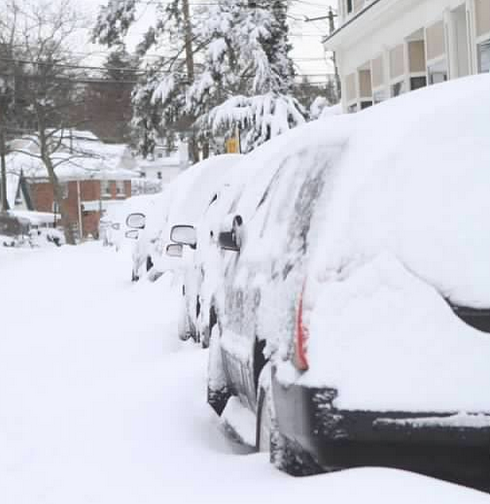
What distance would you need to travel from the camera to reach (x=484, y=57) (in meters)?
19.9

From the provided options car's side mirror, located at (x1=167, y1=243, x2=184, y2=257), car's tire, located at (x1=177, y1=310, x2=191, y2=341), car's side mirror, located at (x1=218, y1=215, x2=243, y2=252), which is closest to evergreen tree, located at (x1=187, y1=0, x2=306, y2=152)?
car's side mirror, located at (x1=167, y1=243, x2=184, y2=257)

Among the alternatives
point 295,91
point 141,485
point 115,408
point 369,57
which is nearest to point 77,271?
point 369,57

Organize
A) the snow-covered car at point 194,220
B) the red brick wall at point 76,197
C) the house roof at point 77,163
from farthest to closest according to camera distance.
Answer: the red brick wall at point 76,197, the house roof at point 77,163, the snow-covered car at point 194,220

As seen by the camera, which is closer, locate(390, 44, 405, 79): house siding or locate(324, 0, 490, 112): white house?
locate(324, 0, 490, 112): white house

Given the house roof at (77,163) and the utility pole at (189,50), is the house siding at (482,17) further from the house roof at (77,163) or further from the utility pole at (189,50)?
the house roof at (77,163)

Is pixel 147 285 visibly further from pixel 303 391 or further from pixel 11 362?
pixel 303 391

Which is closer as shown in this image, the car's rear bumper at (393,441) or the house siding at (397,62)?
the car's rear bumper at (393,441)

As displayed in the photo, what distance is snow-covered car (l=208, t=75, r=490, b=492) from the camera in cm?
422

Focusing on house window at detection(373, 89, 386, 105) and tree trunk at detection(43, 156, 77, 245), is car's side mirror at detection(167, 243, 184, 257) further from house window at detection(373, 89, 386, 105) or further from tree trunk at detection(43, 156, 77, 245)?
tree trunk at detection(43, 156, 77, 245)

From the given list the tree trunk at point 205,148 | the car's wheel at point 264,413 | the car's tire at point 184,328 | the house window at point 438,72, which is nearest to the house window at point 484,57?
the house window at point 438,72

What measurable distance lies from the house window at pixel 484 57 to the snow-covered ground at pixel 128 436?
863 cm

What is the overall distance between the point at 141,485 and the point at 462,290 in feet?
6.37

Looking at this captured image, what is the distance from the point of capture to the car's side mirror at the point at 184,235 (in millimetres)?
10773

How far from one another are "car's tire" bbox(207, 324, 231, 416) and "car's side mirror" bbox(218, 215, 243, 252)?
0.83 meters
